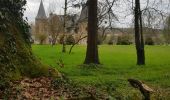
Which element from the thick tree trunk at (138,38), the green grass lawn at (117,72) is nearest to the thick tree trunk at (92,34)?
the green grass lawn at (117,72)

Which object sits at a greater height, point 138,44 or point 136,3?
point 136,3

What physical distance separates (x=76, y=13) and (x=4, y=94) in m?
27.0

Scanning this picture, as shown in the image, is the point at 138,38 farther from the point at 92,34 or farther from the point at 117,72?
the point at 117,72

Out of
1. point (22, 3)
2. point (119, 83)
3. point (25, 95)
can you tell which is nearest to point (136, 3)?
point (119, 83)

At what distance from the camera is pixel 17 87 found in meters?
11.3

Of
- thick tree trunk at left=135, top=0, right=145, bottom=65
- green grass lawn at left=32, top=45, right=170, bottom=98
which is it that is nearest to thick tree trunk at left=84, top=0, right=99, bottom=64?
Result: green grass lawn at left=32, top=45, right=170, bottom=98

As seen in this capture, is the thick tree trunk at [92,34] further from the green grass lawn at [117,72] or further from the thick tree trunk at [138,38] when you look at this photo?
the thick tree trunk at [138,38]

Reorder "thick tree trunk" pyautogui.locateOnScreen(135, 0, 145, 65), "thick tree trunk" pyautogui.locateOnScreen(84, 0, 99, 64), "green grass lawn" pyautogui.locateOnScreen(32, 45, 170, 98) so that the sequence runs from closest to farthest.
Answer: "green grass lawn" pyautogui.locateOnScreen(32, 45, 170, 98)
"thick tree trunk" pyautogui.locateOnScreen(84, 0, 99, 64)
"thick tree trunk" pyautogui.locateOnScreen(135, 0, 145, 65)

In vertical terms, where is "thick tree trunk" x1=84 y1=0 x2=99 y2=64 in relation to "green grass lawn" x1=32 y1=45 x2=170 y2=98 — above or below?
above

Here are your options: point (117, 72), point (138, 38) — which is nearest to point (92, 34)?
point (138, 38)

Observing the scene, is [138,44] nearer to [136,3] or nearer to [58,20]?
[136,3]

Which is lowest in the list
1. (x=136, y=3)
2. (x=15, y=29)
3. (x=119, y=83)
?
(x=119, y=83)

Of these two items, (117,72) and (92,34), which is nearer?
(117,72)

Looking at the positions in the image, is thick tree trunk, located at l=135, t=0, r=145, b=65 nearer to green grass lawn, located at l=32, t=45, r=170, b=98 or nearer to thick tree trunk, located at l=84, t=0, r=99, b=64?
green grass lawn, located at l=32, t=45, r=170, b=98
